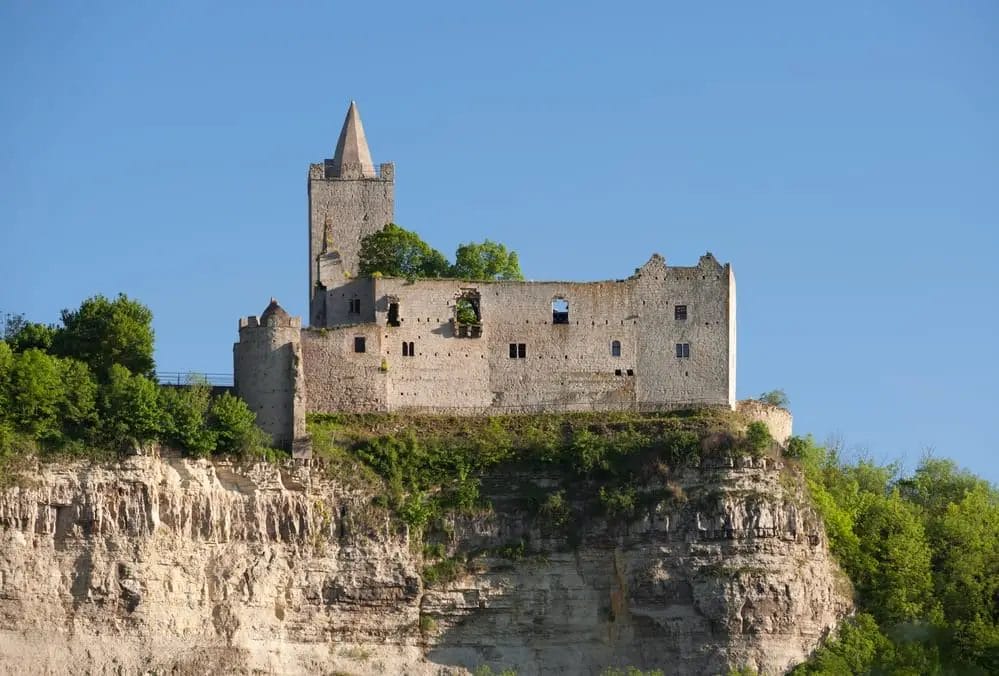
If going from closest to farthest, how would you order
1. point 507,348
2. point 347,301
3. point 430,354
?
point 430,354 < point 507,348 < point 347,301

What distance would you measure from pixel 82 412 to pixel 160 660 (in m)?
7.41

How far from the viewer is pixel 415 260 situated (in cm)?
8469

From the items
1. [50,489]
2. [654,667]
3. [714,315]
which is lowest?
[654,667]

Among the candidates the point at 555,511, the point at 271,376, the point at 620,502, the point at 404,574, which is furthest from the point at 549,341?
Answer: the point at 404,574

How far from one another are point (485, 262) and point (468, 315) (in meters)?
2.97

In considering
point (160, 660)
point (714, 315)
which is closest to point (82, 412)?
point (160, 660)

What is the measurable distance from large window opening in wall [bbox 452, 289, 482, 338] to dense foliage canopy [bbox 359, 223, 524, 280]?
64.8 inches

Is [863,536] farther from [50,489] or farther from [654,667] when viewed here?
[50,489]

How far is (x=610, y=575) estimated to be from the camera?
78.2 metres

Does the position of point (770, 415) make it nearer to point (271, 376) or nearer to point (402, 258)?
point (402, 258)

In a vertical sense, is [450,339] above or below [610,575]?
above

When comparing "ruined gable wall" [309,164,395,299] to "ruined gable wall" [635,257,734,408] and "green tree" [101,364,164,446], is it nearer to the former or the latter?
"ruined gable wall" [635,257,734,408]

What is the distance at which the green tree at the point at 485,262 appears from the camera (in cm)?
8500

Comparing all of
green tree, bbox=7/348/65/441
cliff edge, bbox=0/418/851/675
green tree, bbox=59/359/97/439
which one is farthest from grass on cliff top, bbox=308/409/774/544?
green tree, bbox=7/348/65/441
